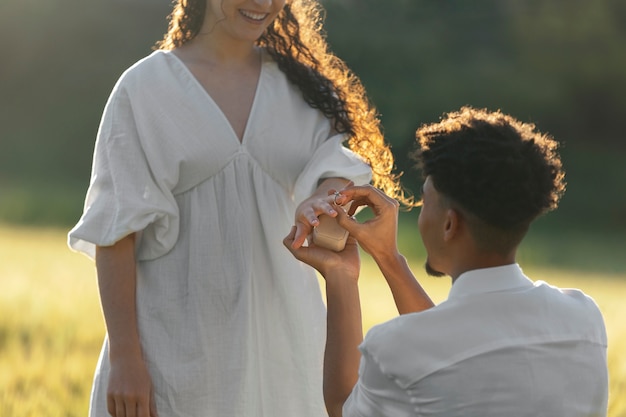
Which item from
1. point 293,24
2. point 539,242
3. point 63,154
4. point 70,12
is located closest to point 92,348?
point 293,24

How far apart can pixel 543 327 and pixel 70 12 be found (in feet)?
68.1

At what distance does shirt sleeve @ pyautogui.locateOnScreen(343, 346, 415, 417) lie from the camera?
178 cm

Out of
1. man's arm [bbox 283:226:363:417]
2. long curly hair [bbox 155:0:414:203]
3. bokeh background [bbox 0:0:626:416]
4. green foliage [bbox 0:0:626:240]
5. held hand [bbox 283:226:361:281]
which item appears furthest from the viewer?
green foliage [bbox 0:0:626:240]

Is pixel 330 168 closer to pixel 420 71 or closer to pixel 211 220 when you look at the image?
pixel 211 220

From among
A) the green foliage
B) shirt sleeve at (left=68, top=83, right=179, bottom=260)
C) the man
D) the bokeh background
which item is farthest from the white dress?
the green foliage

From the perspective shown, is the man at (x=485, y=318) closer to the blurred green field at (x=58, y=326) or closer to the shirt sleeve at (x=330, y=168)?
the shirt sleeve at (x=330, y=168)

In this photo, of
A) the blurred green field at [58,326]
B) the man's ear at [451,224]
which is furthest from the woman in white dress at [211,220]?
the blurred green field at [58,326]

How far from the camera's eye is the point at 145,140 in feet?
7.84

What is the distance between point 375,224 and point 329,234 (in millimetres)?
98

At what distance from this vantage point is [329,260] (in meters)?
2.19

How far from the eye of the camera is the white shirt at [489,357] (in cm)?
173

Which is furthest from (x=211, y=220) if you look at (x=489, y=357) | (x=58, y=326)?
(x=58, y=326)

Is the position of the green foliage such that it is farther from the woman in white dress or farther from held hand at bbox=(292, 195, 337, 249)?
held hand at bbox=(292, 195, 337, 249)

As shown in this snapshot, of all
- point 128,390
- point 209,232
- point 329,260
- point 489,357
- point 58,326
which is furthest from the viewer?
point 58,326
